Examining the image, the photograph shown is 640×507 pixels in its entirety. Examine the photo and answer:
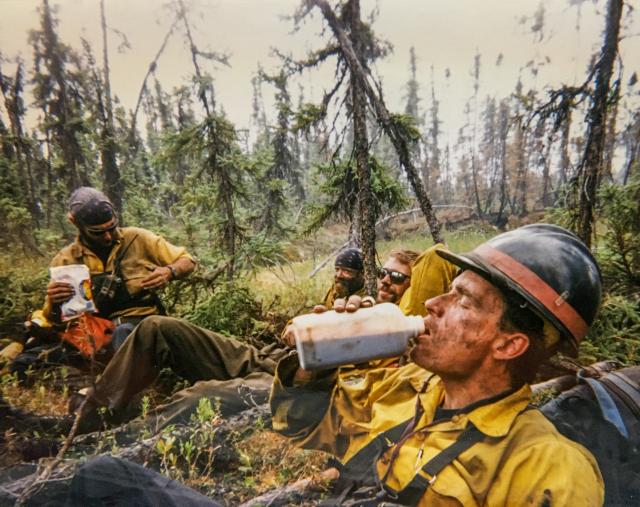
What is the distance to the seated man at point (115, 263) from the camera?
2.21m

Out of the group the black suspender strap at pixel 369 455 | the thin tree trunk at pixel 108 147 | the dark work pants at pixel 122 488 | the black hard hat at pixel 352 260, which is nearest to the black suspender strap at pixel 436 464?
the black suspender strap at pixel 369 455

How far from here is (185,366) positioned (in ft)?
6.46

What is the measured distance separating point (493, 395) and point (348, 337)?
1.66 feet

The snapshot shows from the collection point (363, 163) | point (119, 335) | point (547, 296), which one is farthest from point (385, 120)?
point (119, 335)

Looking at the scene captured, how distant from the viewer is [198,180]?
3.36 meters

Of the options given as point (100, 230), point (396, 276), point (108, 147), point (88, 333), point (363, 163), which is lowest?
point (88, 333)

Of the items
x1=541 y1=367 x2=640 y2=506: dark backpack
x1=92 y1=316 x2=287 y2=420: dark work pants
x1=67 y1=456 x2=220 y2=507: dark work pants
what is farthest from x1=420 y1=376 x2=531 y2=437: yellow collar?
x1=92 y1=316 x2=287 y2=420: dark work pants

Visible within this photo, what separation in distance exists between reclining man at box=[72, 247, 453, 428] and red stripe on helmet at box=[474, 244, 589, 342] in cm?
74

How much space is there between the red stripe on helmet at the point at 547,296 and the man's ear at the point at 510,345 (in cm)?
12

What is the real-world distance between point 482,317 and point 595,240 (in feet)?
7.75

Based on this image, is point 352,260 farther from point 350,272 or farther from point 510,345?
point 510,345

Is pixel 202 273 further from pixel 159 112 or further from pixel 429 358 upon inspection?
pixel 429 358

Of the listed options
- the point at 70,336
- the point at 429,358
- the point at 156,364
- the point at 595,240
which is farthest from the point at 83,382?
the point at 595,240

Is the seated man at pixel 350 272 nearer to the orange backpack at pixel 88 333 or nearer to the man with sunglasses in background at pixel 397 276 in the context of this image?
the man with sunglasses in background at pixel 397 276
